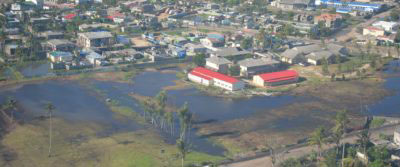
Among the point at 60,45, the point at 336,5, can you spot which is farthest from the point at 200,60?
the point at 336,5

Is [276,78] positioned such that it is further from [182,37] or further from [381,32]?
[381,32]

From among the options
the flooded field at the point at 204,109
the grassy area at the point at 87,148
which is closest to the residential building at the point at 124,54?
the flooded field at the point at 204,109

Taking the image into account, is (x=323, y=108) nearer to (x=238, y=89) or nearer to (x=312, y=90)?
(x=312, y=90)

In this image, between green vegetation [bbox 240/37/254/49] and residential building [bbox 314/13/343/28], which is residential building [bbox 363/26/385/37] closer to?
residential building [bbox 314/13/343/28]

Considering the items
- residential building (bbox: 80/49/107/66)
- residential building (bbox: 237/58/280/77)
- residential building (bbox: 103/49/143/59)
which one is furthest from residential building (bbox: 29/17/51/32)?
residential building (bbox: 237/58/280/77)

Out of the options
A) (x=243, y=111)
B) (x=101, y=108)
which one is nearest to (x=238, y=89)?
(x=243, y=111)

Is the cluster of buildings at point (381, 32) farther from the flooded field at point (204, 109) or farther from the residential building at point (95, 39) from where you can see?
the residential building at point (95, 39)
